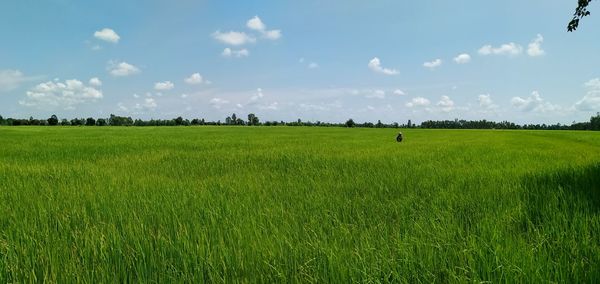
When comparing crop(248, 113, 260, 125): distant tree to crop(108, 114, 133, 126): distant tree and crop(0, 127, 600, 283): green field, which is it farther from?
crop(0, 127, 600, 283): green field

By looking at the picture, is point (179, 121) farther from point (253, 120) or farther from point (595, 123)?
point (595, 123)

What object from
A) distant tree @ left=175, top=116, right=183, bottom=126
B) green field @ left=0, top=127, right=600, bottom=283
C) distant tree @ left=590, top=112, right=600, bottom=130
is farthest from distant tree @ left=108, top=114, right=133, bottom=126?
distant tree @ left=590, top=112, right=600, bottom=130

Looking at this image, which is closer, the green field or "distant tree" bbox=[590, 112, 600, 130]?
the green field

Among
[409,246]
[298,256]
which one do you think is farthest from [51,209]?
[409,246]

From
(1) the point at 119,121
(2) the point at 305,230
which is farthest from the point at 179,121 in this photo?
(2) the point at 305,230

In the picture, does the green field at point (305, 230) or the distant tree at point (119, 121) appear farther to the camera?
the distant tree at point (119, 121)

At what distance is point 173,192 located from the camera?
16.3ft

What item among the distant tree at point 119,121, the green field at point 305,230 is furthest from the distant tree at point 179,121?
the green field at point 305,230

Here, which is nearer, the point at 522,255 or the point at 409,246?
the point at 522,255

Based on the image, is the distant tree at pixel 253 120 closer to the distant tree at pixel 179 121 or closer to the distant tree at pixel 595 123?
the distant tree at pixel 179 121

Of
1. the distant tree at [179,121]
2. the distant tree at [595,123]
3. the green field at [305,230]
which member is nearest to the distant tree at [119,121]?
the distant tree at [179,121]

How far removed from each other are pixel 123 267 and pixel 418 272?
6.79ft

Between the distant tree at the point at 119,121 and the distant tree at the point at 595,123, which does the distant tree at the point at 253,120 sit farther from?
the distant tree at the point at 595,123

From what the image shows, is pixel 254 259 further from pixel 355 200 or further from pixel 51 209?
pixel 51 209
